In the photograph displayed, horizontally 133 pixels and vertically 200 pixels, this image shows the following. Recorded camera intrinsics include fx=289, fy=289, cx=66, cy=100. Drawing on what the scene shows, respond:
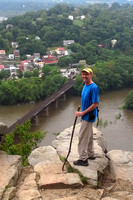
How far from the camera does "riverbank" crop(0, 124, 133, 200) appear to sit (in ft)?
15.1

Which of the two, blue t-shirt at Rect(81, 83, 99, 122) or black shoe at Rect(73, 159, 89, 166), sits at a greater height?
blue t-shirt at Rect(81, 83, 99, 122)

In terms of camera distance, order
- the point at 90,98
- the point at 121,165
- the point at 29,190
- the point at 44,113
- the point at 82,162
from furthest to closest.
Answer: the point at 44,113 < the point at 121,165 < the point at 82,162 < the point at 90,98 < the point at 29,190

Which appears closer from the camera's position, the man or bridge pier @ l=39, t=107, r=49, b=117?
the man

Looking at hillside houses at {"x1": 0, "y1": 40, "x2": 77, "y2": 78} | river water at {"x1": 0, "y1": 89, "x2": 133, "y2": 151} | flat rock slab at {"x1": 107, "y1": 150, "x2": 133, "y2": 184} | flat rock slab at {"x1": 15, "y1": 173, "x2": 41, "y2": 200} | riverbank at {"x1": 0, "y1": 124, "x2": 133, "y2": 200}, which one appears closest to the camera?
flat rock slab at {"x1": 15, "y1": 173, "x2": 41, "y2": 200}

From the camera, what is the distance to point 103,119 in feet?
68.7

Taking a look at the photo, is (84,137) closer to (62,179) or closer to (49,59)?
(62,179)

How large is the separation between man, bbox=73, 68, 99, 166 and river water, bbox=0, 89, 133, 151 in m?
10.5

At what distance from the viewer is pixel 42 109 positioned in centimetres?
2195

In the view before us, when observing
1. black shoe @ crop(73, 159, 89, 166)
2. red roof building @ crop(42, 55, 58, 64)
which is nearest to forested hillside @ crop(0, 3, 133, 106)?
red roof building @ crop(42, 55, 58, 64)

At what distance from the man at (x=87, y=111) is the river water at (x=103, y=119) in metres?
10.5

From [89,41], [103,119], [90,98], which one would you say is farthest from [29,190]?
[89,41]

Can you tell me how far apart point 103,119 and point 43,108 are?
4692 millimetres

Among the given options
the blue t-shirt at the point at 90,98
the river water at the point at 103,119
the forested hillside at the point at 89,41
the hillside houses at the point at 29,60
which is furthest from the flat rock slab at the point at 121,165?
the hillside houses at the point at 29,60

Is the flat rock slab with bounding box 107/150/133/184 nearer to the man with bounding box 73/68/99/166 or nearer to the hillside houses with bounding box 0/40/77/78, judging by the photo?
the man with bounding box 73/68/99/166
